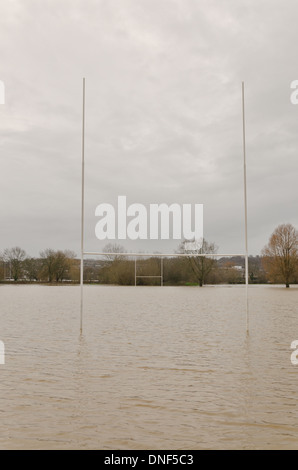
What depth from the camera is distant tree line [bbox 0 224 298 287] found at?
41.2m

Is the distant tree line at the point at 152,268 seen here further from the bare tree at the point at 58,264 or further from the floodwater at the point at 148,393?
the floodwater at the point at 148,393

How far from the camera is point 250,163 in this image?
13539mm

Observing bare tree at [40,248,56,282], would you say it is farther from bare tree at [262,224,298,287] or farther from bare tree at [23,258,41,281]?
bare tree at [262,224,298,287]

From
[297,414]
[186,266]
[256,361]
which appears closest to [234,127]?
[256,361]

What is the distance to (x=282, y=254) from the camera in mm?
48438

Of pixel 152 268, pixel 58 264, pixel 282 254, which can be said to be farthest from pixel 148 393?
pixel 58 264

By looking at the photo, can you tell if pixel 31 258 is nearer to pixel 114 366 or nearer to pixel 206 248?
pixel 206 248

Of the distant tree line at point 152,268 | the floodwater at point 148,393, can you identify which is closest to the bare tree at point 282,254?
the distant tree line at point 152,268

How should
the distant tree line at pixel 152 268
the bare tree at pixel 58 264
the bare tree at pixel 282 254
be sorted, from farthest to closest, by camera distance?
the bare tree at pixel 58 264, the bare tree at pixel 282 254, the distant tree line at pixel 152 268

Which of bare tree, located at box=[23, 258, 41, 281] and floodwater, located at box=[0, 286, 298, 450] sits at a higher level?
bare tree, located at box=[23, 258, 41, 281]

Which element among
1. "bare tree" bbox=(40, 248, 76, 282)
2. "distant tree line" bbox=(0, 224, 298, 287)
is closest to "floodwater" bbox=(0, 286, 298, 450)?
"distant tree line" bbox=(0, 224, 298, 287)

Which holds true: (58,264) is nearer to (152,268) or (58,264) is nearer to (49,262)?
(49,262)

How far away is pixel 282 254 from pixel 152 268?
47.5ft

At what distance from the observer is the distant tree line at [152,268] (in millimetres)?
41156
